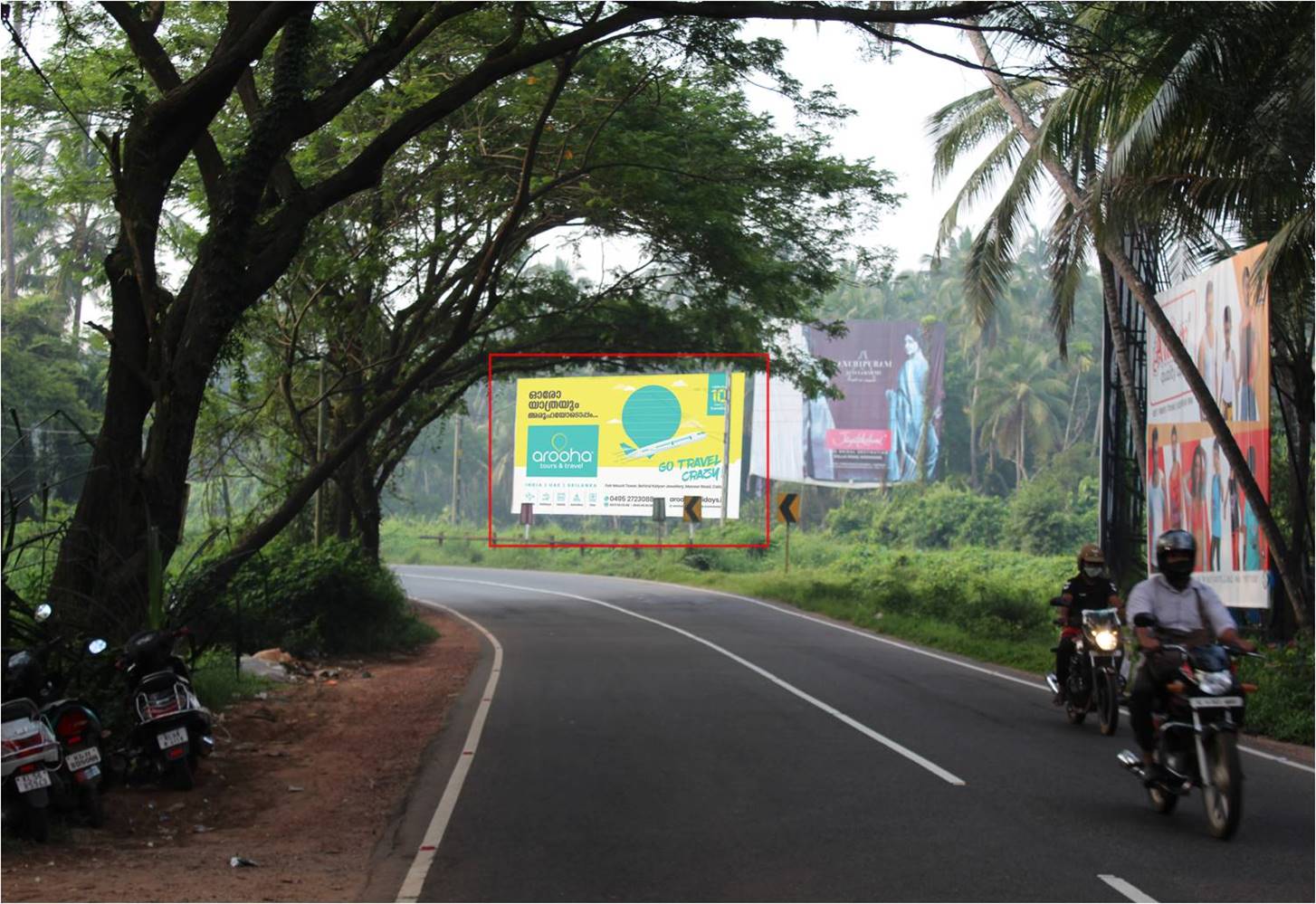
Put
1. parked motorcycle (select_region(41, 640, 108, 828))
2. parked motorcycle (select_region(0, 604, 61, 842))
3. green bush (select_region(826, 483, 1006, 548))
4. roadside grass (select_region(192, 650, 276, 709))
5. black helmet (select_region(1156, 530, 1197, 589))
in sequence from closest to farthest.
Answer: parked motorcycle (select_region(0, 604, 61, 842)) < parked motorcycle (select_region(41, 640, 108, 828)) < black helmet (select_region(1156, 530, 1197, 589)) < roadside grass (select_region(192, 650, 276, 709)) < green bush (select_region(826, 483, 1006, 548))

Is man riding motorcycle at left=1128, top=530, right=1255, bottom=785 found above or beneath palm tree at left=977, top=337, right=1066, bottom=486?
beneath

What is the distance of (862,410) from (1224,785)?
4624 centimetres

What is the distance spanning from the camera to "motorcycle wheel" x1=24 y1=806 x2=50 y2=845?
7707 mm

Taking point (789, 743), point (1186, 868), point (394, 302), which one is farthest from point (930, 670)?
point (394, 302)

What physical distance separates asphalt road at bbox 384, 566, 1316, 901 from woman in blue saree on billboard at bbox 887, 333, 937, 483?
120 ft

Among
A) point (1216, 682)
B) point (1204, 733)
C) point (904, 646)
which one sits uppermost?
point (1216, 682)

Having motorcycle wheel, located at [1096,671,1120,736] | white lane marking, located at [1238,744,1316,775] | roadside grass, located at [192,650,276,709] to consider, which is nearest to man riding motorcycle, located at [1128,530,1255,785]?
white lane marking, located at [1238,744,1316,775]

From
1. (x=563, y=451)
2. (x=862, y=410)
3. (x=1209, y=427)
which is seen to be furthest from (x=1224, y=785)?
(x=862, y=410)

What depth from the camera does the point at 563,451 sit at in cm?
3041

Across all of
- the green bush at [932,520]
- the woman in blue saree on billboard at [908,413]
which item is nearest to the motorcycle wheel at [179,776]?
the woman in blue saree on billboard at [908,413]

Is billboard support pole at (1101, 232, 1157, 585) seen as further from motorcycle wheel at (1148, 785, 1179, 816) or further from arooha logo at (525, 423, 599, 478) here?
motorcycle wheel at (1148, 785, 1179, 816)

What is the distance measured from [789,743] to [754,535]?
4236cm

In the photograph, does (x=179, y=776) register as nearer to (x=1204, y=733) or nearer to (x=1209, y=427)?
(x=1204, y=733)

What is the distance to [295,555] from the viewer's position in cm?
2227
